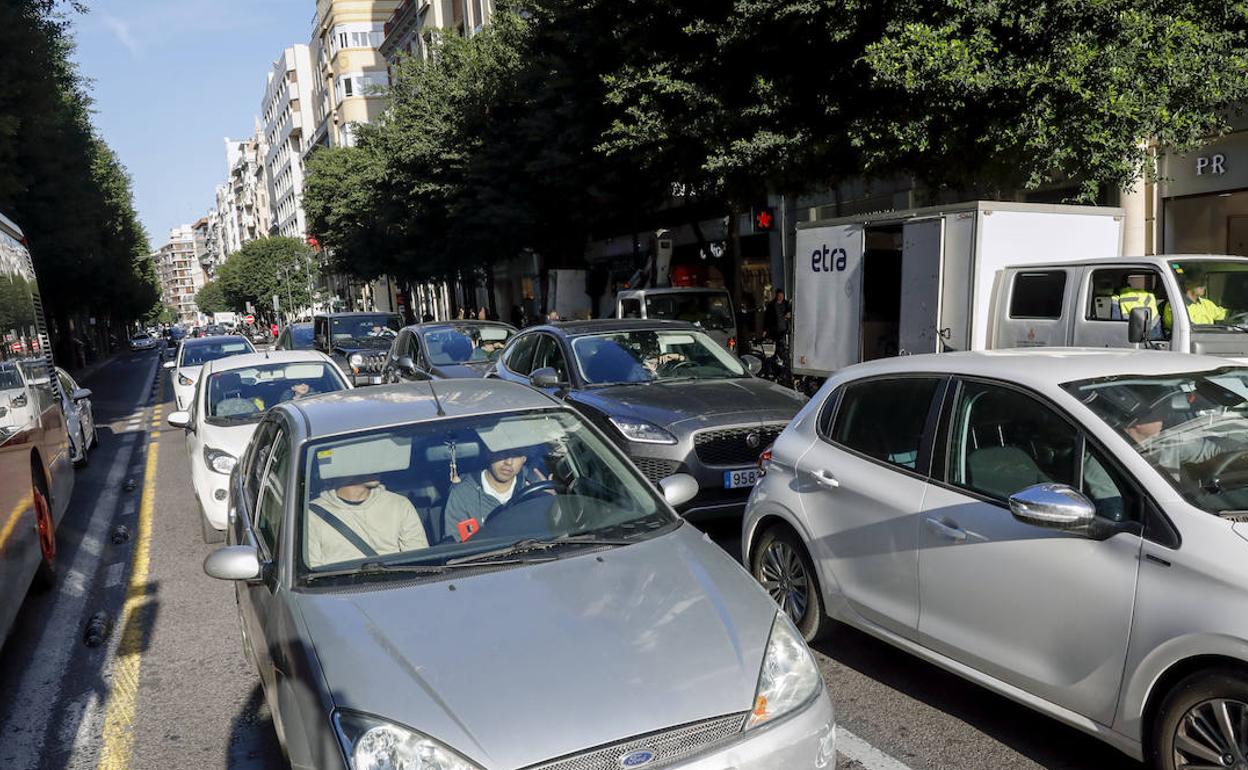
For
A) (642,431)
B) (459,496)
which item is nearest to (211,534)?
(642,431)

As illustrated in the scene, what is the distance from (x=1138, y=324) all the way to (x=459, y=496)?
7.06 meters

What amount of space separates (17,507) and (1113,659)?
594cm

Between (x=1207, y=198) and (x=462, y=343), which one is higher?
(x=1207, y=198)

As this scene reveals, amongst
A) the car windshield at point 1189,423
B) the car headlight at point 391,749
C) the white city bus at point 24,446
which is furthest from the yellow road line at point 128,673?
the car windshield at point 1189,423

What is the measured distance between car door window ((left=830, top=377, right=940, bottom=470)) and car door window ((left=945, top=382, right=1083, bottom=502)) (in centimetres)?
21

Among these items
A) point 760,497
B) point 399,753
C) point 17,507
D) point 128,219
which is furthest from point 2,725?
point 128,219

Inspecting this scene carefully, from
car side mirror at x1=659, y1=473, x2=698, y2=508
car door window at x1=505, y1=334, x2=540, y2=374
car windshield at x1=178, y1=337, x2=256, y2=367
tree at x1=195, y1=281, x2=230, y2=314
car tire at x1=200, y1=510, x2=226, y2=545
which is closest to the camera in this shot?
car side mirror at x1=659, y1=473, x2=698, y2=508

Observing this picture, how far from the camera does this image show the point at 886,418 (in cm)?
451

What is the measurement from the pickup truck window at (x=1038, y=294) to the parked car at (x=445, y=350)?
604 centimetres

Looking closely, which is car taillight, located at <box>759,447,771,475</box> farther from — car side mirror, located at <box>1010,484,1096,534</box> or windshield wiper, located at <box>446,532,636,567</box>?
car side mirror, located at <box>1010,484,1096,534</box>

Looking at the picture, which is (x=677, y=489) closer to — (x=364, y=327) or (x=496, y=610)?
(x=496, y=610)

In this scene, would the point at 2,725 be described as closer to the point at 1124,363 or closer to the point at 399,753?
the point at 399,753

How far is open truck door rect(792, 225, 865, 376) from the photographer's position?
39.1 ft

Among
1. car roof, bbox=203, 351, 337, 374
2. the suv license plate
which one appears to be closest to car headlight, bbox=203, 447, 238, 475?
car roof, bbox=203, 351, 337, 374
